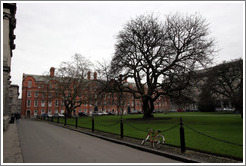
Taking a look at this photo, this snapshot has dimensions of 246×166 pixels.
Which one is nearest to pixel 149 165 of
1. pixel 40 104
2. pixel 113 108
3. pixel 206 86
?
pixel 206 86

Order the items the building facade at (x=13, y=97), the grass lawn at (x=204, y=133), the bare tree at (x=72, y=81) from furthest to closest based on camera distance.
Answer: the building facade at (x=13, y=97) < the bare tree at (x=72, y=81) < the grass lawn at (x=204, y=133)

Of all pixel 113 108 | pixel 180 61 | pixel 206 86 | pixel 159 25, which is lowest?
pixel 113 108

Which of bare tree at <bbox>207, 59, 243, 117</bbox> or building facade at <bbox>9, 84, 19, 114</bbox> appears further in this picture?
building facade at <bbox>9, 84, 19, 114</bbox>

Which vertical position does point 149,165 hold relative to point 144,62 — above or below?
below

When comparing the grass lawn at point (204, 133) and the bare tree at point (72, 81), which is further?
the bare tree at point (72, 81)

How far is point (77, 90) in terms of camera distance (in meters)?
39.4

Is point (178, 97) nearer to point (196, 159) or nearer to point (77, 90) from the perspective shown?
point (196, 159)

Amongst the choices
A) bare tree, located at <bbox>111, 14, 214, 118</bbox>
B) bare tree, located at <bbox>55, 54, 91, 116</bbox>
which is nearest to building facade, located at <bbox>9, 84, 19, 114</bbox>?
bare tree, located at <bbox>55, 54, 91, 116</bbox>

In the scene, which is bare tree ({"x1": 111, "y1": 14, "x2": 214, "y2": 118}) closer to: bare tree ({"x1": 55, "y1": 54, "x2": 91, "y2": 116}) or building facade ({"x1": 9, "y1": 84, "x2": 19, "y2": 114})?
bare tree ({"x1": 55, "y1": 54, "x2": 91, "y2": 116})

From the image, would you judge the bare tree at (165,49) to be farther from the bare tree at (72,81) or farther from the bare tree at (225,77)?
the bare tree at (72,81)

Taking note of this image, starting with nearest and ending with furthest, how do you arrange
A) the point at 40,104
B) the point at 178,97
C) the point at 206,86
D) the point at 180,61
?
the point at 206,86
the point at 180,61
the point at 178,97
the point at 40,104

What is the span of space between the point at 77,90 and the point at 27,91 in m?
Result: 33.0

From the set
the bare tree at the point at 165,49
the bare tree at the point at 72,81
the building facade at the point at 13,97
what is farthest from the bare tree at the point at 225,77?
the building facade at the point at 13,97

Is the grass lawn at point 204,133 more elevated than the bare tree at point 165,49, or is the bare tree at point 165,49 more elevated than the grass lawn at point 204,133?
the bare tree at point 165,49
